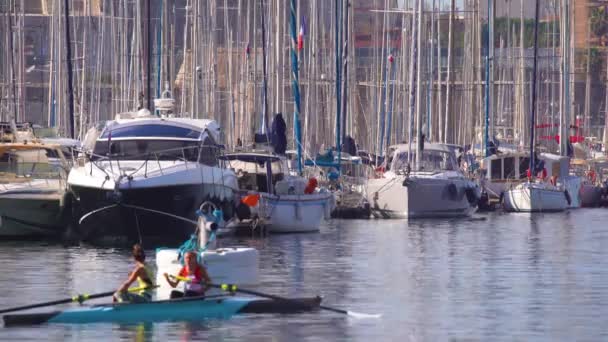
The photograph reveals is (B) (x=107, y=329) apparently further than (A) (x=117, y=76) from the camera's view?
No

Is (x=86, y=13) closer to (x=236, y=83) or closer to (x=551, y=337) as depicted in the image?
(x=236, y=83)

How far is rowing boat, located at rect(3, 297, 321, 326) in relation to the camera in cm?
2805

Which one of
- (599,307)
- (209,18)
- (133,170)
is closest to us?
(599,307)

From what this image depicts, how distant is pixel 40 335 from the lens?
89.1ft

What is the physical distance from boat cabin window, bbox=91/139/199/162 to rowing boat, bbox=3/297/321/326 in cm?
1289

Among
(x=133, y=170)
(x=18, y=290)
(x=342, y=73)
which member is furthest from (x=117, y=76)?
(x=18, y=290)

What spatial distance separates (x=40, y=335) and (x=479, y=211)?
41016 mm

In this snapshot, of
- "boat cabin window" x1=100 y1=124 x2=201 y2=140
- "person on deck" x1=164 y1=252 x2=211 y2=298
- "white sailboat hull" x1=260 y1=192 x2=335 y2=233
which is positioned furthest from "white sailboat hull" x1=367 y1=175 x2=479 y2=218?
"person on deck" x1=164 y1=252 x2=211 y2=298

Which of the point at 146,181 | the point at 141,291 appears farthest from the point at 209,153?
the point at 141,291

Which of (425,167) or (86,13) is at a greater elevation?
(86,13)

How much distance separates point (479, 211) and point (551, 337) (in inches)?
1555

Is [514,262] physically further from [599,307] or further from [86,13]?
[86,13]

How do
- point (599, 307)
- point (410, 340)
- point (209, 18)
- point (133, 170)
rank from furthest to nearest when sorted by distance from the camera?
point (209, 18) → point (133, 170) → point (599, 307) → point (410, 340)

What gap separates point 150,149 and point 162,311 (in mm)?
13752
